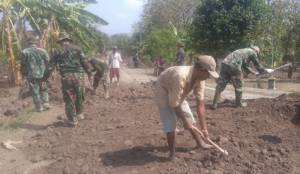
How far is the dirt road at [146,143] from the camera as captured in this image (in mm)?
5320

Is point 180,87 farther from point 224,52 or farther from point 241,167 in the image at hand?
point 224,52

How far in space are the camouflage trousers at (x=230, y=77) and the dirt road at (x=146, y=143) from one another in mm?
463

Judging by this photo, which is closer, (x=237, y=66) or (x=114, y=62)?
(x=237, y=66)

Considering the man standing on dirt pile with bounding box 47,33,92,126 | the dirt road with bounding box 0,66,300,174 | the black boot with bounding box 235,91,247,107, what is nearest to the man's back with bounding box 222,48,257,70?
the black boot with bounding box 235,91,247,107

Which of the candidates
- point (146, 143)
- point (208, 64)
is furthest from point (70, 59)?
point (208, 64)

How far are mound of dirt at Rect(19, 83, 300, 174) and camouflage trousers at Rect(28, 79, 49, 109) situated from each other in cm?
107

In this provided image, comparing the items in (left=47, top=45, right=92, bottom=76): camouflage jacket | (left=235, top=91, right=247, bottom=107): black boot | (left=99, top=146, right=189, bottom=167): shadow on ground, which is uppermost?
(left=47, top=45, right=92, bottom=76): camouflage jacket

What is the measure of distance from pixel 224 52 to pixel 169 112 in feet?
47.0

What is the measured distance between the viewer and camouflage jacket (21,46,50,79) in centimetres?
913

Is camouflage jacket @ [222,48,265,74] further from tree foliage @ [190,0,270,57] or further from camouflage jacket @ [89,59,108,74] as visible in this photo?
tree foliage @ [190,0,270,57]

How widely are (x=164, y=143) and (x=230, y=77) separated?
3.37m

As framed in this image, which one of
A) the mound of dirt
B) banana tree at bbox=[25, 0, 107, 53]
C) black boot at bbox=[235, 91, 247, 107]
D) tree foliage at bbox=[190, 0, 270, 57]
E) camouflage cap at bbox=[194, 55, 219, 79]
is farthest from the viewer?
tree foliage at bbox=[190, 0, 270, 57]

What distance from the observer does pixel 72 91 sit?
7.61 metres

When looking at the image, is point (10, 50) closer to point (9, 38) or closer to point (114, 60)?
point (9, 38)
